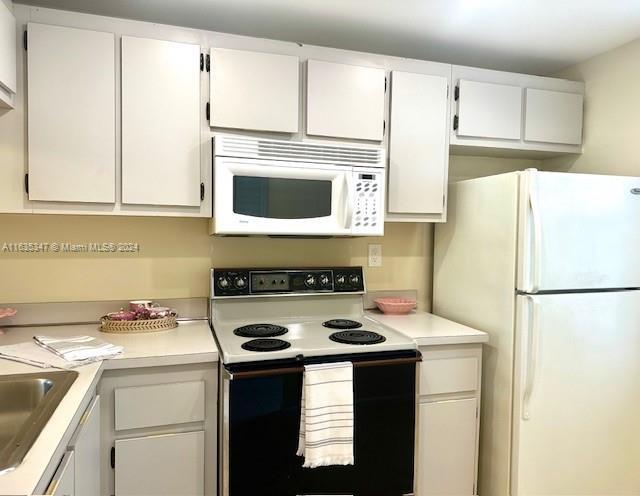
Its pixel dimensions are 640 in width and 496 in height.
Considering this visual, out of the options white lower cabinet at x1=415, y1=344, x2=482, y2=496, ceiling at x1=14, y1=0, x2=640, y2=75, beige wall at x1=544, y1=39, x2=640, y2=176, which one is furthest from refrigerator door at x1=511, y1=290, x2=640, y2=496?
ceiling at x1=14, y1=0, x2=640, y2=75

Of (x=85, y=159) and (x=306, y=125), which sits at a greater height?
(x=306, y=125)

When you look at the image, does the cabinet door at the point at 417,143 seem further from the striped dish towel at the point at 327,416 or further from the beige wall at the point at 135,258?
the striped dish towel at the point at 327,416

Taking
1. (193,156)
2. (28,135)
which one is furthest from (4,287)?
(193,156)

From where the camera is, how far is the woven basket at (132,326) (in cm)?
193

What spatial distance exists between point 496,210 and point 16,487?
1.93 m

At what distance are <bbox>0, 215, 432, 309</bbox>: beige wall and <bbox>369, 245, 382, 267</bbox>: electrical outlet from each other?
4 centimetres

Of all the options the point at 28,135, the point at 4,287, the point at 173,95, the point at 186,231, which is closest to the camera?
the point at 28,135

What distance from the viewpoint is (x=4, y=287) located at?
1.99 m

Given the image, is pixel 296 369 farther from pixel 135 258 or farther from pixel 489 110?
pixel 489 110

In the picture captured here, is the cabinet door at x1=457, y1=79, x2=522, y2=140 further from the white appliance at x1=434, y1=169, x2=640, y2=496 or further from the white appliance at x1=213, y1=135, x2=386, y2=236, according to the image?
the white appliance at x1=213, y1=135, x2=386, y2=236

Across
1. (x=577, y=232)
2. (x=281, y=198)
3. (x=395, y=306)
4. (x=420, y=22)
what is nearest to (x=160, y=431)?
(x=281, y=198)

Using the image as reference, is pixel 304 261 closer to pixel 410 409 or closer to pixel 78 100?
pixel 410 409

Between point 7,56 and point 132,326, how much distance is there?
3.70 feet

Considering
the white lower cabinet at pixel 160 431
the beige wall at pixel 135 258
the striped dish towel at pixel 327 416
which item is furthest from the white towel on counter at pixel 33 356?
the striped dish towel at pixel 327 416
